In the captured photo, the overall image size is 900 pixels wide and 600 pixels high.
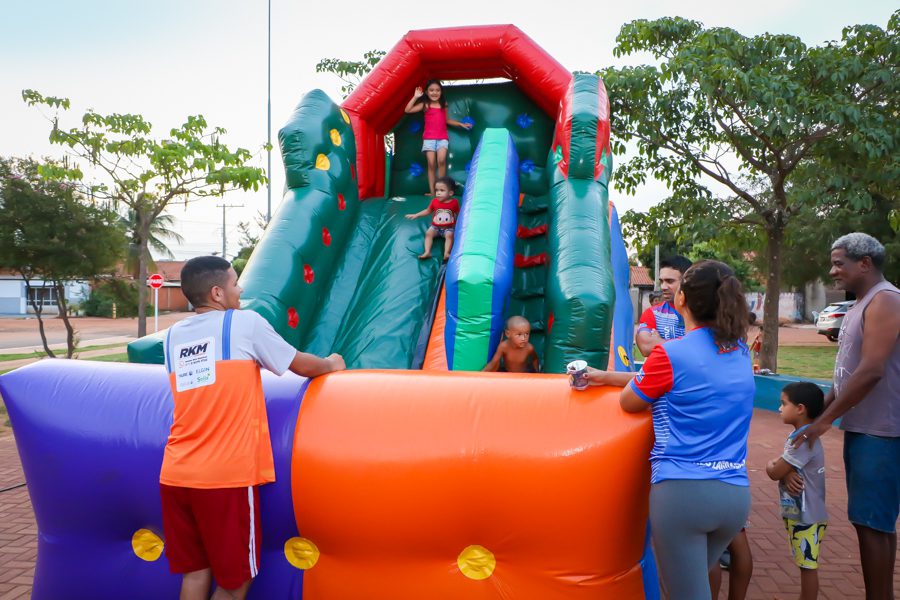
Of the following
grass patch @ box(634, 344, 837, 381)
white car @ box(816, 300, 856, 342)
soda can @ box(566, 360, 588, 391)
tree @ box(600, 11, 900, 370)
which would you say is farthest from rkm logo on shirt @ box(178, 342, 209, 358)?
white car @ box(816, 300, 856, 342)

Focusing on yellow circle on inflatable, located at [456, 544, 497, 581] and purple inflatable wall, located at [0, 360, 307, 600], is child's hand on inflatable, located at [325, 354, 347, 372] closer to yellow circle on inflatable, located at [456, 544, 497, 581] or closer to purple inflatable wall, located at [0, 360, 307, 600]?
purple inflatable wall, located at [0, 360, 307, 600]

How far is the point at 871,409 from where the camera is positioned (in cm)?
279

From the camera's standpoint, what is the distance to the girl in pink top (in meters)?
6.30

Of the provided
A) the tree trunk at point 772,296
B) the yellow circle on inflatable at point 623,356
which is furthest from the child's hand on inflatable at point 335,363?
the tree trunk at point 772,296

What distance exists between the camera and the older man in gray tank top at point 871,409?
8.89ft

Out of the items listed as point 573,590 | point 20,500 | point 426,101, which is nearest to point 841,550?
point 573,590

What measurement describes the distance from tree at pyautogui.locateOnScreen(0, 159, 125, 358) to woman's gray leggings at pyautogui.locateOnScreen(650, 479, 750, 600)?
9.66 metres

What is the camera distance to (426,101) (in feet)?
21.3

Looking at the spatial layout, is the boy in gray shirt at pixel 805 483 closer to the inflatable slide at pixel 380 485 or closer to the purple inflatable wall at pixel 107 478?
the inflatable slide at pixel 380 485

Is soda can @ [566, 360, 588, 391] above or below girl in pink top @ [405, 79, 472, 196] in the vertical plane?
below

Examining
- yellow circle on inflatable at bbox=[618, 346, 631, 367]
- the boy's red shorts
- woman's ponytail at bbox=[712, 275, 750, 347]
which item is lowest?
the boy's red shorts

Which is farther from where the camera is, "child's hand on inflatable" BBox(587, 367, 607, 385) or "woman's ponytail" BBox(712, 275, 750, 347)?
"child's hand on inflatable" BBox(587, 367, 607, 385)

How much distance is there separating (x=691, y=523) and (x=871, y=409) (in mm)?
1240

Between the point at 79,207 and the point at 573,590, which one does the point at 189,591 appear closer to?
the point at 573,590
